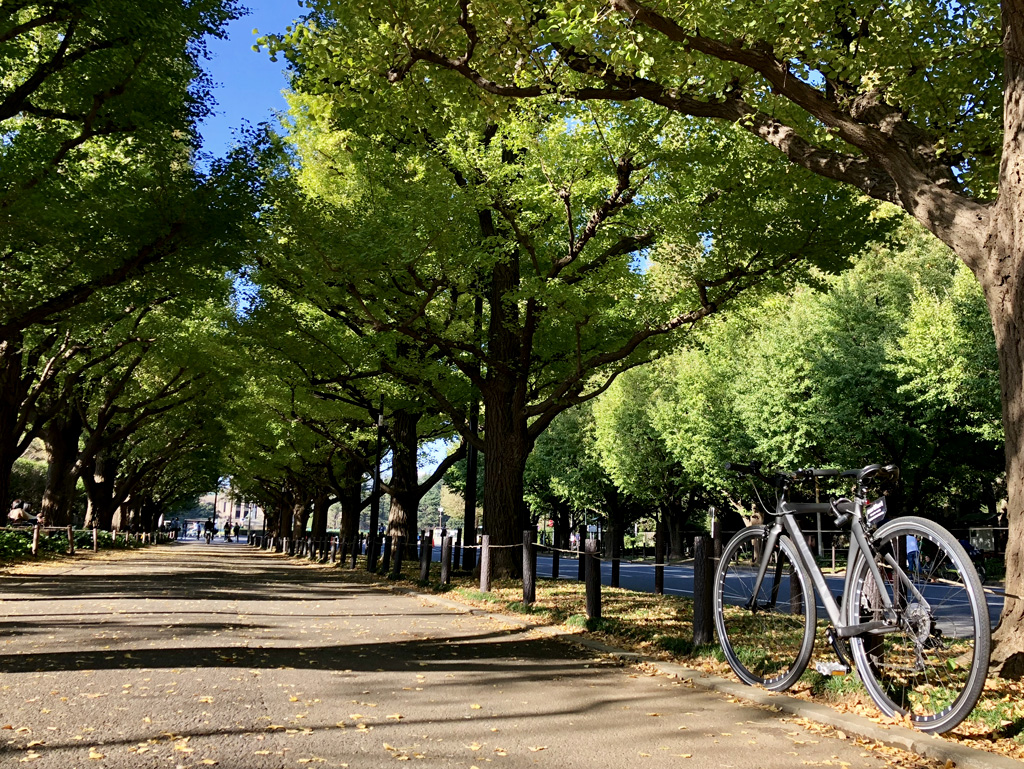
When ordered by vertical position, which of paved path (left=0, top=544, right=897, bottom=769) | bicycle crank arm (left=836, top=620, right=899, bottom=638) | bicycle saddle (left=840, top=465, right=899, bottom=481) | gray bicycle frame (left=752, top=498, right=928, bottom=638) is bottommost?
paved path (left=0, top=544, right=897, bottom=769)

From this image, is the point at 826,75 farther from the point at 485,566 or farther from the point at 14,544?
the point at 14,544

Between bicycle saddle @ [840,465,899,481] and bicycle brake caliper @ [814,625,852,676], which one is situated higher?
bicycle saddle @ [840,465,899,481]

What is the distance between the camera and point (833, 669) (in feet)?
17.3

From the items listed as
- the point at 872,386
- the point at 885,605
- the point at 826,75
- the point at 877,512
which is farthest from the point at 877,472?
the point at 872,386

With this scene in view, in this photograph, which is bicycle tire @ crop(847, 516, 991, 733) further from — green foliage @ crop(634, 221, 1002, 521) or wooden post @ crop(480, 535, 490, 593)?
green foliage @ crop(634, 221, 1002, 521)

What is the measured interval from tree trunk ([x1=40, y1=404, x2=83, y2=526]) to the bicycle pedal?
26.9 m

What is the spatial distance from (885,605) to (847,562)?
1.36ft

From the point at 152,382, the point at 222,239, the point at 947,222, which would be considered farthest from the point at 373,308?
the point at 152,382

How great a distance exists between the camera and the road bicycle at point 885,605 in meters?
4.30

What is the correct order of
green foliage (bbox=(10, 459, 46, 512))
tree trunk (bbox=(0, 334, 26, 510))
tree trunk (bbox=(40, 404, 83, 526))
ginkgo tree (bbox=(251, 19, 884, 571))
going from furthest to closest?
1. green foliage (bbox=(10, 459, 46, 512))
2. tree trunk (bbox=(40, 404, 83, 526))
3. tree trunk (bbox=(0, 334, 26, 510))
4. ginkgo tree (bbox=(251, 19, 884, 571))

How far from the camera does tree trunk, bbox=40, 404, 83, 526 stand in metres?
26.8

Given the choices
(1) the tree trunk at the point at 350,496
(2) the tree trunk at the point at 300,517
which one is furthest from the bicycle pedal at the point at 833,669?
(2) the tree trunk at the point at 300,517

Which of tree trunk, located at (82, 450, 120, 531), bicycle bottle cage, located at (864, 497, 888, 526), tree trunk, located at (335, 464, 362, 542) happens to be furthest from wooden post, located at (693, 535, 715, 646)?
tree trunk, located at (82, 450, 120, 531)

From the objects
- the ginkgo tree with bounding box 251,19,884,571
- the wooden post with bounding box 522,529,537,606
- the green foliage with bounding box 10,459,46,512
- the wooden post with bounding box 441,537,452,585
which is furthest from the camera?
the green foliage with bounding box 10,459,46,512
